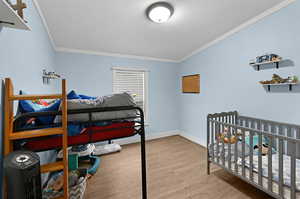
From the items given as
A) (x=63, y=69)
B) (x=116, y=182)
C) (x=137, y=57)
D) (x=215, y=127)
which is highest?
(x=137, y=57)

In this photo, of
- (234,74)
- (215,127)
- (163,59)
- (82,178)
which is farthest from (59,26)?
(234,74)

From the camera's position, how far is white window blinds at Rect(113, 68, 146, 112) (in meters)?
3.20

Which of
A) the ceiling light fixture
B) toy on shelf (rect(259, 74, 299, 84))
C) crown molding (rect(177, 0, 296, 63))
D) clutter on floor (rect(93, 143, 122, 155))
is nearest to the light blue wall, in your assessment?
clutter on floor (rect(93, 143, 122, 155))

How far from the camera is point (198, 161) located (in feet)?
8.09

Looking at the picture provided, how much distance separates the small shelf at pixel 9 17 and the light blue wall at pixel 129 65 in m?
2.08

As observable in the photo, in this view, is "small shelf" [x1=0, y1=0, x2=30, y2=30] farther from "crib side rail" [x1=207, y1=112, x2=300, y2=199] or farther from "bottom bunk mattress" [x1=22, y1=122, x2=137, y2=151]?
"crib side rail" [x1=207, y1=112, x2=300, y2=199]

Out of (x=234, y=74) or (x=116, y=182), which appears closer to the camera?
(x=116, y=182)

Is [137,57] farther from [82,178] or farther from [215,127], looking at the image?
[82,178]

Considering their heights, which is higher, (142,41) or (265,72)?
(142,41)

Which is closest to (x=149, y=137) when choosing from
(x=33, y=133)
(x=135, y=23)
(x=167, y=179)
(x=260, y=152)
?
(x=167, y=179)

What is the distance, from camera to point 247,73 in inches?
91.1

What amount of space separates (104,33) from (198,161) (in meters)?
2.76

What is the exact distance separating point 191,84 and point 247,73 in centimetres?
127

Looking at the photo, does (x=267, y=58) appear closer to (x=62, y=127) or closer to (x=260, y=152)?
(x=260, y=152)
